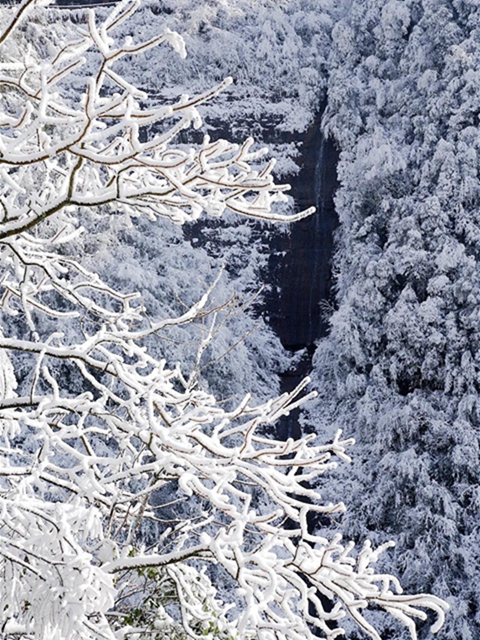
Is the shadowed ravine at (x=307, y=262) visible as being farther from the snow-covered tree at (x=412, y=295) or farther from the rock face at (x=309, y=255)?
the snow-covered tree at (x=412, y=295)

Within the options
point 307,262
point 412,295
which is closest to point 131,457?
point 412,295

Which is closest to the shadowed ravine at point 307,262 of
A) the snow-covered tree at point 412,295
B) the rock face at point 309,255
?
the rock face at point 309,255

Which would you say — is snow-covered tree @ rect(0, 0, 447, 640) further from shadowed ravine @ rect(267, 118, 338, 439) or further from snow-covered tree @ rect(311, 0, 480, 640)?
shadowed ravine @ rect(267, 118, 338, 439)

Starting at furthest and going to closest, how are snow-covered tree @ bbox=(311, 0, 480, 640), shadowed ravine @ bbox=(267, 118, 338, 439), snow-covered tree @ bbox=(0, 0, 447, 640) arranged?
shadowed ravine @ bbox=(267, 118, 338, 439) < snow-covered tree @ bbox=(311, 0, 480, 640) < snow-covered tree @ bbox=(0, 0, 447, 640)

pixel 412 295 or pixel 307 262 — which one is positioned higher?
pixel 307 262

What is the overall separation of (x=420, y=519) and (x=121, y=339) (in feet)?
19.5

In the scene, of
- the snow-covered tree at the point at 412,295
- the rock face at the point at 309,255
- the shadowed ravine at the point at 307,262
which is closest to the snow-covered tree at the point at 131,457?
the snow-covered tree at the point at 412,295

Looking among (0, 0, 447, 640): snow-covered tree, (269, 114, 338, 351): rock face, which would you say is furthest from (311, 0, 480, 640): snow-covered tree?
(0, 0, 447, 640): snow-covered tree

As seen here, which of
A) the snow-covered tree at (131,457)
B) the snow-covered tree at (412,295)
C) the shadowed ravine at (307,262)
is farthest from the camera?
the shadowed ravine at (307,262)

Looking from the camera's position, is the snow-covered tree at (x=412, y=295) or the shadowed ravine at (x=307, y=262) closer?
the snow-covered tree at (x=412, y=295)

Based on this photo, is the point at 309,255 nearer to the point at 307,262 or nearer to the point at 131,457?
the point at 307,262

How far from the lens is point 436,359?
814 cm

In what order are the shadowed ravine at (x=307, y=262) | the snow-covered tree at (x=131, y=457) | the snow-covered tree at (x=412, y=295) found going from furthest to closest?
the shadowed ravine at (x=307, y=262)
the snow-covered tree at (x=412, y=295)
the snow-covered tree at (x=131, y=457)

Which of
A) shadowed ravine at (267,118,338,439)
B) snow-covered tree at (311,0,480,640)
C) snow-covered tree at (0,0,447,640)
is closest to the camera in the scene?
snow-covered tree at (0,0,447,640)
